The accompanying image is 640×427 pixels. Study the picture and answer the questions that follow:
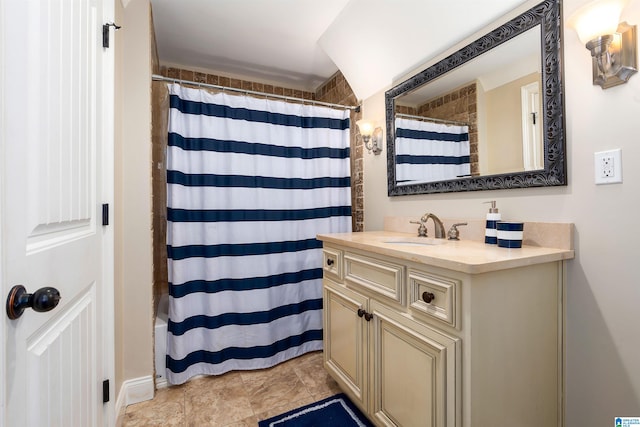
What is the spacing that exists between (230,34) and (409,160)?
1.64m

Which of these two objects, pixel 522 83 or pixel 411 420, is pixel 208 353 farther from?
pixel 522 83

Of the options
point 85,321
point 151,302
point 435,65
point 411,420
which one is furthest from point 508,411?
point 151,302

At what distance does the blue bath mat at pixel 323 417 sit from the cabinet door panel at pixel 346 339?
0.12m

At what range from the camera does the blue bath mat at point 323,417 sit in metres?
1.48

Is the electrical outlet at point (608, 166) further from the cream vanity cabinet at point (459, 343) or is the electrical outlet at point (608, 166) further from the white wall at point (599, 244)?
the cream vanity cabinet at point (459, 343)

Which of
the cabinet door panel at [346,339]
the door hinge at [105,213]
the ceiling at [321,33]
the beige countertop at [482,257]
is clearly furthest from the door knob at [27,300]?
the ceiling at [321,33]

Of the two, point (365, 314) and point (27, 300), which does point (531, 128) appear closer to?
point (365, 314)

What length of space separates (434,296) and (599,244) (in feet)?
2.07

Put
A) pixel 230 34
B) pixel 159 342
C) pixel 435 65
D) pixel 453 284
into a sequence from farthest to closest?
pixel 230 34, pixel 159 342, pixel 435 65, pixel 453 284

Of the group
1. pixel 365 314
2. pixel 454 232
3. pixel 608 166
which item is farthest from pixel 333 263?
pixel 608 166

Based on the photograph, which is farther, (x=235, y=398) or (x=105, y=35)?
(x=235, y=398)

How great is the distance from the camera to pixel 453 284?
94cm

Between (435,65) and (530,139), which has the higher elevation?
(435,65)

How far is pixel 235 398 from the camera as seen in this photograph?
170cm
